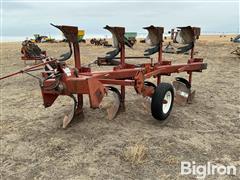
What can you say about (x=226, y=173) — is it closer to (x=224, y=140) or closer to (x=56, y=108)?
(x=224, y=140)

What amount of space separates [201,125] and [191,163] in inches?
56.9

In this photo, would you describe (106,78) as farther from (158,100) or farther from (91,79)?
(158,100)

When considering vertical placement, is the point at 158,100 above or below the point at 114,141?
above

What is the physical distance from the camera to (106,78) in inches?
183

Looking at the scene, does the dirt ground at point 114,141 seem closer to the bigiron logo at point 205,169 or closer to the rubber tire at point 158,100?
the bigiron logo at point 205,169

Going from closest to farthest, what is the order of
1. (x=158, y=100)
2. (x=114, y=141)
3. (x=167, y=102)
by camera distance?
(x=114, y=141)
(x=158, y=100)
(x=167, y=102)

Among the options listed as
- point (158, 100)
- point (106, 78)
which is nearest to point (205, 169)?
point (158, 100)

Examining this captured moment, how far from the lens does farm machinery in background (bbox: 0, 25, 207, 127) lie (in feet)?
13.3

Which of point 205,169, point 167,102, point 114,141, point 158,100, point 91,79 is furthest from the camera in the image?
point 167,102

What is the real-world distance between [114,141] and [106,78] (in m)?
0.97

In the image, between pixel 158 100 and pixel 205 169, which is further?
pixel 158 100

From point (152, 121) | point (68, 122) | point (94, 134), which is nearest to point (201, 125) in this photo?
point (152, 121)

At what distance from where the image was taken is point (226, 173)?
3551 mm

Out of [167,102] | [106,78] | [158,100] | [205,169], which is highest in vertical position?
[106,78]
